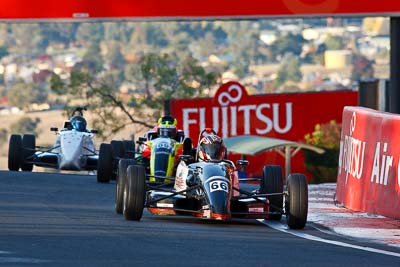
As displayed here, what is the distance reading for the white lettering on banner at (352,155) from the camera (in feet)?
64.5

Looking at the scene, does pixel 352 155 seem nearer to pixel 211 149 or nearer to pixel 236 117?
pixel 211 149

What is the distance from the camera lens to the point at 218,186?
1595 cm

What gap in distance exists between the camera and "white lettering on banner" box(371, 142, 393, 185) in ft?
59.8

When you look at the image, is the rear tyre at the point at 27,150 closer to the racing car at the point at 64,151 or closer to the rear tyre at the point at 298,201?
the racing car at the point at 64,151

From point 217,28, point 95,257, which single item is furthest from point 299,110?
point 217,28

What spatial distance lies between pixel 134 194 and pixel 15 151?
36.7 ft

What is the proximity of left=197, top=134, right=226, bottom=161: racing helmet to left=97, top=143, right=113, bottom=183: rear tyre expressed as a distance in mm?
A: 7376

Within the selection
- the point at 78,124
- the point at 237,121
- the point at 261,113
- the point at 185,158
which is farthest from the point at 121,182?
the point at 261,113

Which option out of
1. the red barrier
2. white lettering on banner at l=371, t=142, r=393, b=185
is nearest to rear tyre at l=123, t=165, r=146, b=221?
the red barrier

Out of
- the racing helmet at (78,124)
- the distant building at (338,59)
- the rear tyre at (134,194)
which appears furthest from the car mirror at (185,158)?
the distant building at (338,59)

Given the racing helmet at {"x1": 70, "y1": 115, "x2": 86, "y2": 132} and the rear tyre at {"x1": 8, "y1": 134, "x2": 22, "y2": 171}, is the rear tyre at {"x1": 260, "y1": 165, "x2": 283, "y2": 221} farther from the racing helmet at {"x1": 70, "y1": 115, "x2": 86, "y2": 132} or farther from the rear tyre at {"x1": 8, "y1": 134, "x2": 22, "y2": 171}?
the rear tyre at {"x1": 8, "y1": 134, "x2": 22, "y2": 171}

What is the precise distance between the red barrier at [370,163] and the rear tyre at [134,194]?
3.36m

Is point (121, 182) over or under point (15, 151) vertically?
under

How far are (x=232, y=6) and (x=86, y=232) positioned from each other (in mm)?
13271
